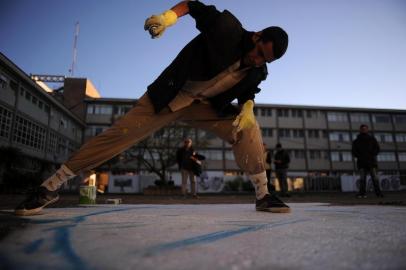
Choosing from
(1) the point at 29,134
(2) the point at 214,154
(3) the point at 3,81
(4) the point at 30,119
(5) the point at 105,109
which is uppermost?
(5) the point at 105,109

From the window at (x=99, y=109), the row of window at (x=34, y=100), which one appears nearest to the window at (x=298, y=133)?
the window at (x=99, y=109)

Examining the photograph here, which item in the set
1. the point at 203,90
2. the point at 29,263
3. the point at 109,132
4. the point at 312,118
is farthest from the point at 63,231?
the point at 312,118

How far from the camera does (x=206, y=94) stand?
8.39 feet

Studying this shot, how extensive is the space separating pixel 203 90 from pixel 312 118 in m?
44.4

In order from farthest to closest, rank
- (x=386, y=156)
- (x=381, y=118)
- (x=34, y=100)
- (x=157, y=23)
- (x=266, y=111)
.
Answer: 1. (x=381, y=118)
2. (x=386, y=156)
3. (x=266, y=111)
4. (x=34, y=100)
5. (x=157, y=23)

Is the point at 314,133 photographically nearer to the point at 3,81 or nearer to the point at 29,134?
the point at 29,134

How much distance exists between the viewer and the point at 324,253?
846 millimetres

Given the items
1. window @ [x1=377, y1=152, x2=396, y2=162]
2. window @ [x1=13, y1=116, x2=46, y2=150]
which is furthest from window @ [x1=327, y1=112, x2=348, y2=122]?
window @ [x1=13, y1=116, x2=46, y2=150]

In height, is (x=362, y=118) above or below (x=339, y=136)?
above

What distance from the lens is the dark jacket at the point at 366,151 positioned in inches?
297

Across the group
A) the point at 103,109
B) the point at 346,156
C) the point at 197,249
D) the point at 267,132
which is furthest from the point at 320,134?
the point at 197,249

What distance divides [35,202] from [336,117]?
156 ft

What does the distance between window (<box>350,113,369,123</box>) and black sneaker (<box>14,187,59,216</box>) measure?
49.0 meters

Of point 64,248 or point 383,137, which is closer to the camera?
point 64,248
